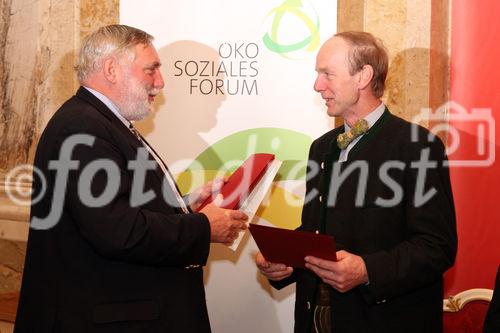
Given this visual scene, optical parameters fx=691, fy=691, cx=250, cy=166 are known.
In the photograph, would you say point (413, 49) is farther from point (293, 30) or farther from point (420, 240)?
point (420, 240)

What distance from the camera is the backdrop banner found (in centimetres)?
387

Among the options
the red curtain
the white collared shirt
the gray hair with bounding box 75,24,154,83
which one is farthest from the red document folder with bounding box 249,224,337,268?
the red curtain

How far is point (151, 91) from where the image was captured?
114 inches

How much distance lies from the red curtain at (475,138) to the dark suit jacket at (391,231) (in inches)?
35.8

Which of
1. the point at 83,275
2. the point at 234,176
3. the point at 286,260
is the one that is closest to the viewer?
the point at 83,275

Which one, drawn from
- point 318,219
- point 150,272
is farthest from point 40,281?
point 318,219

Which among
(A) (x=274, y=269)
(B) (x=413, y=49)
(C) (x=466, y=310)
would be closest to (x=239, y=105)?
(B) (x=413, y=49)

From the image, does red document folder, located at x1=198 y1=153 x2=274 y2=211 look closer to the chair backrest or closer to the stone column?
the stone column

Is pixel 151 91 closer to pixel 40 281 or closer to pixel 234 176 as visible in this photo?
pixel 234 176

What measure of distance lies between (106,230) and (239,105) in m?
1.74

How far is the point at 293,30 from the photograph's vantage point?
3855 millimetres

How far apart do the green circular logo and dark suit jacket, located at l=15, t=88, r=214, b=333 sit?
4.80ft

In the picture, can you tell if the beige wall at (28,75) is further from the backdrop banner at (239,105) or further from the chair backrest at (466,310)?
the chair backrest at (466,310)

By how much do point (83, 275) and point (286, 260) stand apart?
78cm
